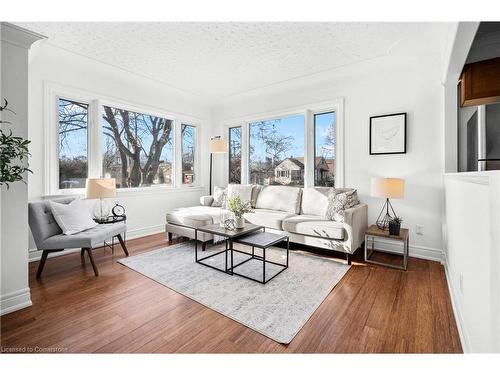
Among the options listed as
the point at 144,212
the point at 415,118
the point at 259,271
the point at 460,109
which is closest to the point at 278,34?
the point at 415,118

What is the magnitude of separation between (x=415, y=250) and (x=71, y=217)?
14.6 feet

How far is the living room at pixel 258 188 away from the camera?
1.79 metres

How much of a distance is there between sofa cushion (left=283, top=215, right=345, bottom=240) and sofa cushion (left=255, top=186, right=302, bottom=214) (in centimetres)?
42

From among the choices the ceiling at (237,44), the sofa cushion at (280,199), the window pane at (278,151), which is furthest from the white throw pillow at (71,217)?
the window pane at (278,151)

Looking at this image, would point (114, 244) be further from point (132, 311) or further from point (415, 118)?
point (415, 118)

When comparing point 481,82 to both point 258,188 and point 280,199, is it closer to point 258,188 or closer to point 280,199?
point 280,199

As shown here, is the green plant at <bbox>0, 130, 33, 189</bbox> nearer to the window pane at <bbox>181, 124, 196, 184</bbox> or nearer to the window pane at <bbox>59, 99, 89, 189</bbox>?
the window pane at <bbox>59, 99, 89, 189</bbox>

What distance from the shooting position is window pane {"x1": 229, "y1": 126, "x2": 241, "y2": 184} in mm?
5453

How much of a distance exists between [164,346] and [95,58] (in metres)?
3.63

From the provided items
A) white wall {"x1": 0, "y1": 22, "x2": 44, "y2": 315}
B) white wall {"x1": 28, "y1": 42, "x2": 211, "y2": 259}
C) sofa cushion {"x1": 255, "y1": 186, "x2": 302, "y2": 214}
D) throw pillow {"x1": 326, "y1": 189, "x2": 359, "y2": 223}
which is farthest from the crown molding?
throw pillow {"x1": 326, "y1": 189, "x2": 359, "y2": 223}

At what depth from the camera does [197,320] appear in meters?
1.93

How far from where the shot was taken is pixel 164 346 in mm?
1636

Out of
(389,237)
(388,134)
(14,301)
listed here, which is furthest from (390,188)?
(14,301)

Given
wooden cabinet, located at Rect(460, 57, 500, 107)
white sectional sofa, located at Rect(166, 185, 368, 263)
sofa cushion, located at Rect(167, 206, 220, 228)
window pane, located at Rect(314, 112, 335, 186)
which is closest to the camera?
wooden cabinet, located at Rect(460, 57, 500, 107)
